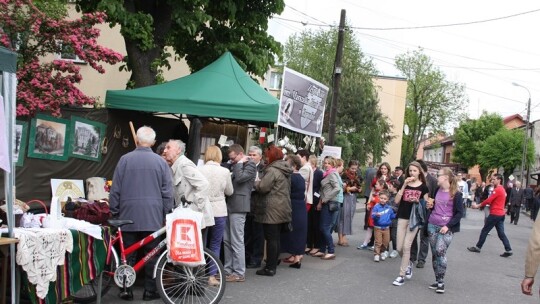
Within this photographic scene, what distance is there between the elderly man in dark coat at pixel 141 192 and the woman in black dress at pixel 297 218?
10.2 feet

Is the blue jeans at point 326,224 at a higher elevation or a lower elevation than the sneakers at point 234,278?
higher

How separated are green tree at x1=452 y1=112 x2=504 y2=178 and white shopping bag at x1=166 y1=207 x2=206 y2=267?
66.8 m

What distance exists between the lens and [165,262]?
5.98 m

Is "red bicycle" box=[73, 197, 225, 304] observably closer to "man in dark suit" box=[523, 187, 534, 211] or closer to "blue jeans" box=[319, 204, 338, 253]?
"blue jeans" box=[319, 204, 338, 253]

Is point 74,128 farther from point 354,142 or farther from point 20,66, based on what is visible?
point 354,142

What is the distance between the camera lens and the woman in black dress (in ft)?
29.6

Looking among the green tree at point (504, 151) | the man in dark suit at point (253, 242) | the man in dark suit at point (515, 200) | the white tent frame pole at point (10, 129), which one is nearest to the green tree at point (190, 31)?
the man in dark suit at point (253, 242)

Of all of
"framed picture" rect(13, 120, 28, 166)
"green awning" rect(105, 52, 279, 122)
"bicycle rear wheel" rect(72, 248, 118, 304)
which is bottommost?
"bicycle rear wheel" rect(72, 248, 118, 304)

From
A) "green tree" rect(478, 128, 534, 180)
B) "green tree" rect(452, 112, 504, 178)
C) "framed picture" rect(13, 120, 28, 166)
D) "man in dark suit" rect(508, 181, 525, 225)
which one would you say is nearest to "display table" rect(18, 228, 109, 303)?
"framed picture" rect(13, 120, 28, 166)

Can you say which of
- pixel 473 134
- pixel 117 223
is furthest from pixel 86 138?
pixel 473 134

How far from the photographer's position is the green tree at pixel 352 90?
36.8 m

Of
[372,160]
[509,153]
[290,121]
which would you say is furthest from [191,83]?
[509,153]

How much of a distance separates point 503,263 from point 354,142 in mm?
25275

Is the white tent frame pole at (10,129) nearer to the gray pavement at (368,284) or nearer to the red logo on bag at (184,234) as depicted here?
the red logo on bag at (184,234)
